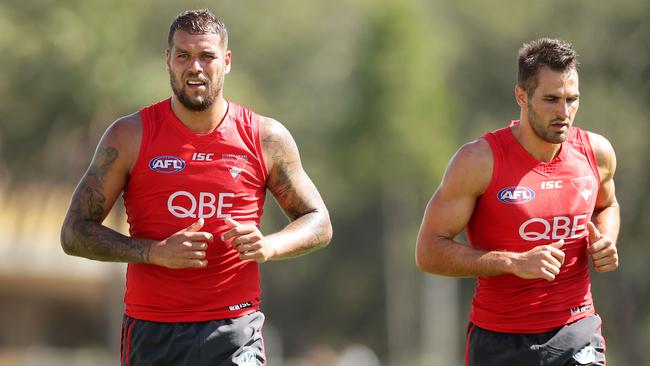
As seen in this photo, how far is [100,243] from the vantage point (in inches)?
283

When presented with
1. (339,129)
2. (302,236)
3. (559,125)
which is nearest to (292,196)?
(302,236)

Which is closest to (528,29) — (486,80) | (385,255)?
(486,80)

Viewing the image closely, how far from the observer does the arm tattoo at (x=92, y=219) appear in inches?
283

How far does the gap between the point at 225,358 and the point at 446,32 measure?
162 feet

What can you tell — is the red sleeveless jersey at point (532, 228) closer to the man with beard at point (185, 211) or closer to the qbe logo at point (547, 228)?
the qbe logo at point (547, 228)

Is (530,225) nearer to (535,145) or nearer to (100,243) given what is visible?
(535,145)

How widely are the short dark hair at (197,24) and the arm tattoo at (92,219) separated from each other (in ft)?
2.73

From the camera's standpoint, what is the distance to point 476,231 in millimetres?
7828

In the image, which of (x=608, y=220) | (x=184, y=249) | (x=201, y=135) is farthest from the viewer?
(x=608, y=220)

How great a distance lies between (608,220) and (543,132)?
853 mm

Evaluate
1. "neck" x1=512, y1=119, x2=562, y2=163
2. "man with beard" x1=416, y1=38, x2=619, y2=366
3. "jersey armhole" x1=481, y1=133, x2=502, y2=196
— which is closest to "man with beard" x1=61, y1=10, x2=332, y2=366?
"man with beard" x1=416, y1=38, x2=619, y2=366

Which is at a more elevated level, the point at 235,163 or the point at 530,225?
the point at 235,163

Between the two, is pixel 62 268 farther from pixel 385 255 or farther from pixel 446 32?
pixel 446 32

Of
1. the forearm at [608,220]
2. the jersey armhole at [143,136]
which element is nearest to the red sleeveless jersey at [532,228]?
the forearm at [608,220]
